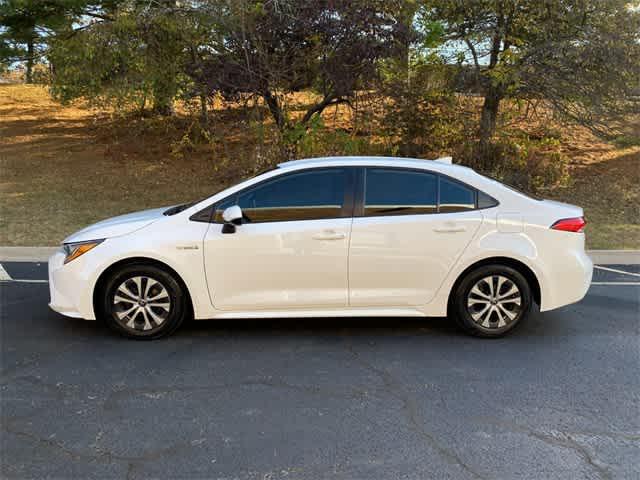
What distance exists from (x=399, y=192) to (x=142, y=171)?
41.1ft

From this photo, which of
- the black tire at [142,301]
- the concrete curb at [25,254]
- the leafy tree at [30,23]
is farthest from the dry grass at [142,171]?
the black tire at [142,301]

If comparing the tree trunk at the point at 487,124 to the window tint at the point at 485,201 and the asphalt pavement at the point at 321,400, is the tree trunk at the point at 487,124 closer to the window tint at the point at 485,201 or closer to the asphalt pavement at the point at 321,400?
the asphalt pavement at the point at 321,400

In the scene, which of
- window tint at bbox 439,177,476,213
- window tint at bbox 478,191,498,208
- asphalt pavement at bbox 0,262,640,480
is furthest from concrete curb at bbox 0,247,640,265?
window tint at bbox 439,177,476,213

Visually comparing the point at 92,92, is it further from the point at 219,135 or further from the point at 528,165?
the point at 528,165

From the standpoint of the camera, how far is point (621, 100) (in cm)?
1270

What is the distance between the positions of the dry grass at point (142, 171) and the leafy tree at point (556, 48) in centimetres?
126

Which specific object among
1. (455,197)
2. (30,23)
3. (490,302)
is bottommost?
(490,302)

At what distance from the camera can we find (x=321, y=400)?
402cm

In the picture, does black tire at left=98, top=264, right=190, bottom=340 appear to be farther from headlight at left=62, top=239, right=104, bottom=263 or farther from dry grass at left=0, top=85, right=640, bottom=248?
dry grass at left=0, top=85, right=640, bottom=248

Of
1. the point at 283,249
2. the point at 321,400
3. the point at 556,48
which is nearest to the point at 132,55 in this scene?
the point at 556,48

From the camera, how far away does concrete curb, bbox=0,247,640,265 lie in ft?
27.7

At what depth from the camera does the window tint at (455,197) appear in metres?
5.23

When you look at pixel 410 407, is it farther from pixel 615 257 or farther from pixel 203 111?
pixel 203 111

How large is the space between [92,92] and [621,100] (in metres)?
11.7
